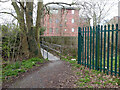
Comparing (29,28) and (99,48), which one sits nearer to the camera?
(99,48)

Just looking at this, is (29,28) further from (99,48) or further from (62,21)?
(62,21)

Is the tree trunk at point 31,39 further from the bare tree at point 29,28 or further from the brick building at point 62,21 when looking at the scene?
the brick building at point 62,21

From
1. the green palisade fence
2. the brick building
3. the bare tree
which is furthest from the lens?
the brick building

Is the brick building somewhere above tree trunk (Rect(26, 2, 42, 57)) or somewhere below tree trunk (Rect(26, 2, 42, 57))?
above

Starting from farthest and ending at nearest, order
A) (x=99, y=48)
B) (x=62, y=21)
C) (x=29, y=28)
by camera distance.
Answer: (x=62, y=21) < (x=29, y=28) < (x=99, y=48)

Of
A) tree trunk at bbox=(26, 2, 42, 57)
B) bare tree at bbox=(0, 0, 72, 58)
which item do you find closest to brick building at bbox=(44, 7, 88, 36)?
bare tree at bbox=(0, 0, 72, 58)

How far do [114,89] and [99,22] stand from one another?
551 centimetres

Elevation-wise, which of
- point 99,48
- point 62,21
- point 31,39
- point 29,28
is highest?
point 62,21

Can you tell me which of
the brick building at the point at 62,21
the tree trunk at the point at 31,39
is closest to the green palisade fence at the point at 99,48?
the tree trunk at the point at 31,39

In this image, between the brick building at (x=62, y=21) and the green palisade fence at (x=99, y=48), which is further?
the brick building at (x=62, y=21)

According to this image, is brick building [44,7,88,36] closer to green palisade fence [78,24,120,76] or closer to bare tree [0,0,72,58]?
bare tree [0,0,72,58]

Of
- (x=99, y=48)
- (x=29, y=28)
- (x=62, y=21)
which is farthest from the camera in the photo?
(x=62, y=21)

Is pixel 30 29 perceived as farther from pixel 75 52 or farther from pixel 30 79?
pixel 75 52

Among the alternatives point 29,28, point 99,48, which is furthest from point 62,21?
point 99,48
